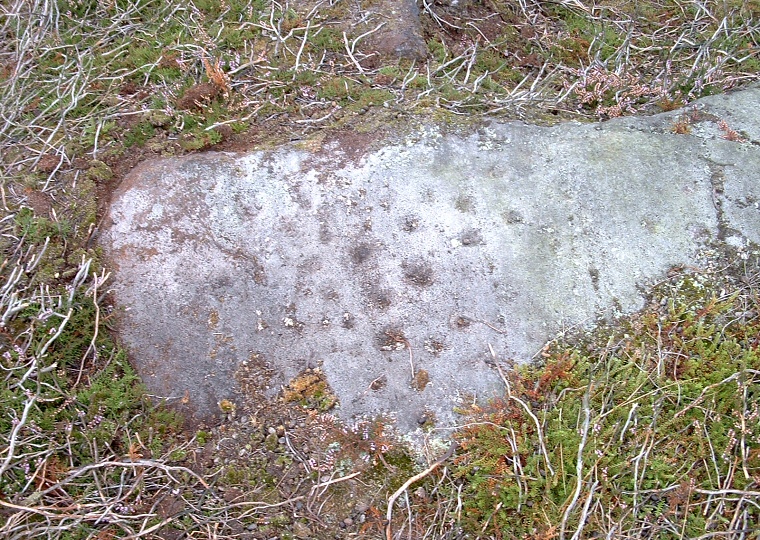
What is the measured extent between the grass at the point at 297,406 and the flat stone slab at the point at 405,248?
0.58 feet

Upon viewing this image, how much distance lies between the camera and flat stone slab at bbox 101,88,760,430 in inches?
128

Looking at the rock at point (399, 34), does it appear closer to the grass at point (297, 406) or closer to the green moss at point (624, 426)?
the grass at point (297, 406)

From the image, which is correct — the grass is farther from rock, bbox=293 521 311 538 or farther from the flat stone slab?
the flat stone slab

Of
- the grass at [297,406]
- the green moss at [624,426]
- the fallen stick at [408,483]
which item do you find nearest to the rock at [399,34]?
the grass at [297,406]

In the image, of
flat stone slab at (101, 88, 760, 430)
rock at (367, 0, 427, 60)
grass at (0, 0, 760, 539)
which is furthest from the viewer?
rock at (367, 0, 427, 60)

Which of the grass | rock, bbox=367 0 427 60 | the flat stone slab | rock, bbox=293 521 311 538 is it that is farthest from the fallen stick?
rock, bbox=367 0 427 60

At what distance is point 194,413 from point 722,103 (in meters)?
4.01

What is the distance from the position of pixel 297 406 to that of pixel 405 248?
43.6 inches

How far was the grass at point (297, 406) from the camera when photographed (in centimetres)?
282

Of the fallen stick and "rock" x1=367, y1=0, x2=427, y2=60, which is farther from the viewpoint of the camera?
"rock" x1=367, y1=0, x2=427, y2=60

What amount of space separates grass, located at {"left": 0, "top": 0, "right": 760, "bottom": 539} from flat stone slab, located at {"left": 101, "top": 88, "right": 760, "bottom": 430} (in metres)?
0.18

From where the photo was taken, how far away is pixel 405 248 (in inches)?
138

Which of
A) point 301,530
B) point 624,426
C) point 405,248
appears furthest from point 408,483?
point 405,248

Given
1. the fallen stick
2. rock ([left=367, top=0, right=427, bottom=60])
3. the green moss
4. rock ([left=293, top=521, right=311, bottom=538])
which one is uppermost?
rock ([left=367, top=0, right=427, bottom=60])
